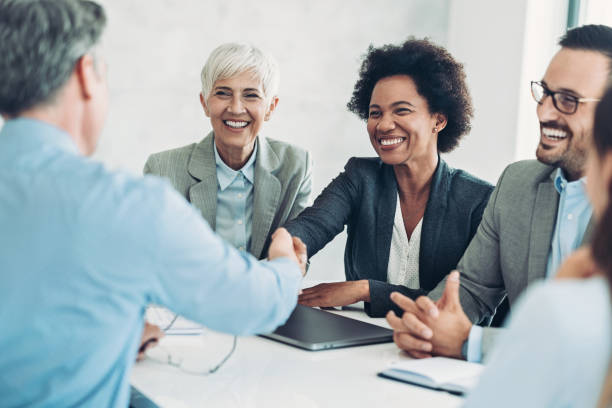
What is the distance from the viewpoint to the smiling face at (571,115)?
6.47 feet

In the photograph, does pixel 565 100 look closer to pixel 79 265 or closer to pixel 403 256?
pixel 403 256

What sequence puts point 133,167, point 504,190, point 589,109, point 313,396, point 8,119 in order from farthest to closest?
point 133,167, point 504,190, point 589,109, point 313,396, point 8,119

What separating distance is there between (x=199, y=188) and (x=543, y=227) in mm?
1395

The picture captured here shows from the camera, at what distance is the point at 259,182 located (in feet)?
9.53

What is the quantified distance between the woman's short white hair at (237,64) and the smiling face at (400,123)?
48 cm

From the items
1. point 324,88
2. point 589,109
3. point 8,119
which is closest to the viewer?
point 8,119

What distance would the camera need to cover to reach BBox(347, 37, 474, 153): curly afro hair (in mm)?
2711

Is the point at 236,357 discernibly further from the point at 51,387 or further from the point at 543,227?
the point at 543,227

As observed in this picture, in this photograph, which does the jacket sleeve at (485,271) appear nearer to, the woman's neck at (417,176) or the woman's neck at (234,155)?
the woman's neck at (417,176)

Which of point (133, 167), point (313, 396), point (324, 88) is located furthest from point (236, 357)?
point (324, 88)

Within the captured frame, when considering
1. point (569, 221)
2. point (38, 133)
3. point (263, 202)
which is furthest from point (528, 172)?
point (38, 133)

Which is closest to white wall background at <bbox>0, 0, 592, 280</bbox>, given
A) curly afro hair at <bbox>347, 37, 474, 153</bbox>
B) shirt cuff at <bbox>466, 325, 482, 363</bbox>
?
curly afro hair at <bbox>347, 37, 474, 153</bbox>

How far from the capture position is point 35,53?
45.8 inches

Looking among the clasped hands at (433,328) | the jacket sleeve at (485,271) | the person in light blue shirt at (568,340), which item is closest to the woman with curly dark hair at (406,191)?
the jacket sleeve at (485,271)
